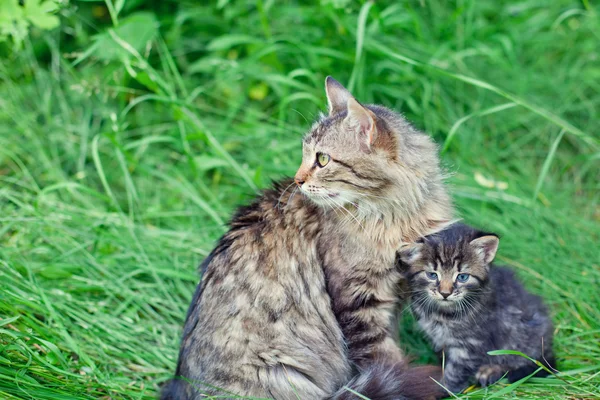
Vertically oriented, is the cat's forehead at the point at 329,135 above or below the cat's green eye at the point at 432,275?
above

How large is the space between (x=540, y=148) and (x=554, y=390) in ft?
7.92

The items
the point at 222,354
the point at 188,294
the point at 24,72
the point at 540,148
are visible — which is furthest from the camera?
the point at 24,72

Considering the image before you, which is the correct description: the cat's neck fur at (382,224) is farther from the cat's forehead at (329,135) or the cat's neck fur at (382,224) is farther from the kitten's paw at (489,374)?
the kitten's paw at (489,374)

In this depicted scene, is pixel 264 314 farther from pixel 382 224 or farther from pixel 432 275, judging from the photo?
pixel 432 275

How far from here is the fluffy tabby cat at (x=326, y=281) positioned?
9.91 ft

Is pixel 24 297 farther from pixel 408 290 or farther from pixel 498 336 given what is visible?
pixel 498 336

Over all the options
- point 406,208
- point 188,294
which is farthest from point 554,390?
point 188,294

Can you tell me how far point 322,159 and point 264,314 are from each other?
2.59ft

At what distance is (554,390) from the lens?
3.21 m

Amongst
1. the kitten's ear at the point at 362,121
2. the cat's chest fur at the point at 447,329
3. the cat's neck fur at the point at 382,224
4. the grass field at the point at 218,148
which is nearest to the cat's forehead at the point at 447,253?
the cat's neck fur at the point at 382,224

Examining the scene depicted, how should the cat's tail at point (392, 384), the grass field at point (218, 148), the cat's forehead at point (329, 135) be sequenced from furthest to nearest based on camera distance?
the grass field at point (218, 148), the cat's forehead at point (329, 135), the cat's tail at point (392, 384)

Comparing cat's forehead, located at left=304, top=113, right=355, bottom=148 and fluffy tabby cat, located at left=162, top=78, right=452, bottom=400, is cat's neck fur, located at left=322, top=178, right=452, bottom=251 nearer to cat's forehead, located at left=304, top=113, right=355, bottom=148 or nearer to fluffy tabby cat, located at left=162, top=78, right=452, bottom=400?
fluffy tabby cat, located at left=162, top=78, right=452, bottom=400

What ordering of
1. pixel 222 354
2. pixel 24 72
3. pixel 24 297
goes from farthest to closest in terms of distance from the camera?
1. pixel 24 72
2. pixel 24 297
3. pixel 222 354

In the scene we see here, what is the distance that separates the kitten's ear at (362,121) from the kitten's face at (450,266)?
58 cm
